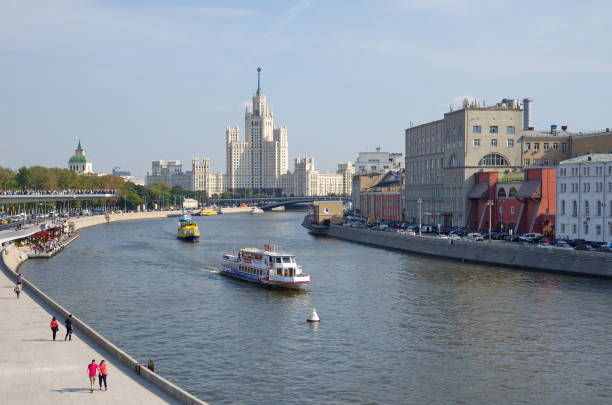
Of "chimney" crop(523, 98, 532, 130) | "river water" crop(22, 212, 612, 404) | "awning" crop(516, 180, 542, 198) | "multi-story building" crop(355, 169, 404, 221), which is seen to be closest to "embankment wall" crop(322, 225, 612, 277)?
"river water" crop(22, 212, 612, 404)

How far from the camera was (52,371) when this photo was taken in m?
30.6

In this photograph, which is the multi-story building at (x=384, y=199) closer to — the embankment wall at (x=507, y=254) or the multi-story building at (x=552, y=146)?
the embankment wall at (x=507, y=254)

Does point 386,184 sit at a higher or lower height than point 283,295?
higher

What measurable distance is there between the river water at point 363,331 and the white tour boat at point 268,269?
1.19 meters

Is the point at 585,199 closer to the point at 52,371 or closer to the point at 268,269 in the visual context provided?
the point at 268,269

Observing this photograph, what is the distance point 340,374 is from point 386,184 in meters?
134

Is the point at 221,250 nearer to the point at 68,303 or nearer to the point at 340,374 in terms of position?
the point at 68,303

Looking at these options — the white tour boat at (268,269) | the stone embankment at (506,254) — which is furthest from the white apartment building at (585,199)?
the white tour boat at (268,269)

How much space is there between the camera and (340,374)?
35438 millimetres

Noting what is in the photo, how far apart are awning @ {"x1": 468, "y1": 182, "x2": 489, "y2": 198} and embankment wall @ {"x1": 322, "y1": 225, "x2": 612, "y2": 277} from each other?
44.0 feet

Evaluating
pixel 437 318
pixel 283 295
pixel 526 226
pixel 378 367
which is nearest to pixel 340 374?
pixel 378 367

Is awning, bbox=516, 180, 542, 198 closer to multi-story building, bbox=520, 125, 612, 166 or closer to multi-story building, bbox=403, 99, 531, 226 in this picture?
multi-story building, bbox=403, 99, 531, 226

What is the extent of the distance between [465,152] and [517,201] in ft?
49.1

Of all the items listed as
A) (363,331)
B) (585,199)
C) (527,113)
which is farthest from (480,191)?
(363,331)
